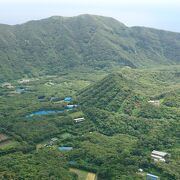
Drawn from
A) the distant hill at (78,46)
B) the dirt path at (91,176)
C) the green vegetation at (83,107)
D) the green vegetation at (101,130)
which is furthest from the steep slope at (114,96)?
the distant hill at (78,46)

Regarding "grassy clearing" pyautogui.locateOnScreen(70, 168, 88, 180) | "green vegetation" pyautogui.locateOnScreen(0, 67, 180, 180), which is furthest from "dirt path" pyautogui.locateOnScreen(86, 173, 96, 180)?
"green vegetation" pyautogui.locateOnScreen(0, 67, 180, 180)

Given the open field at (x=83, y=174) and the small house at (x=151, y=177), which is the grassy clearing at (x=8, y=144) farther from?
the small house at (x=151, y=177)

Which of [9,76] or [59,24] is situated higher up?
[59,24]

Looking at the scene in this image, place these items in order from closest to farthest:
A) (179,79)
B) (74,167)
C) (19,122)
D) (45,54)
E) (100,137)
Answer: (74,167), (100,137), (19,122), (179,79), (45,54)

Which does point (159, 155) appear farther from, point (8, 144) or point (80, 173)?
point (8, 144)

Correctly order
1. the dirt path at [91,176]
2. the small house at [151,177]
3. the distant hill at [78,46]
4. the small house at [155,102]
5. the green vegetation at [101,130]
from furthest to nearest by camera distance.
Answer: the distant hill at [78,46], the small house at [155,102], the green vegetation at [101,130], the dirt path at [91,176], the small house at [151,177]

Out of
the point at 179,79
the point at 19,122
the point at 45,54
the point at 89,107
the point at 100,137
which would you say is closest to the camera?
the point at 100,137

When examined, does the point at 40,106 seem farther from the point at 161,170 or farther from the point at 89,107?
the point at 161,170

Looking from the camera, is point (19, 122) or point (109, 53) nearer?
point (19, 122)

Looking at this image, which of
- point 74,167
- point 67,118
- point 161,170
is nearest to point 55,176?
point 74,167

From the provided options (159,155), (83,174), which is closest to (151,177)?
(159,155)
